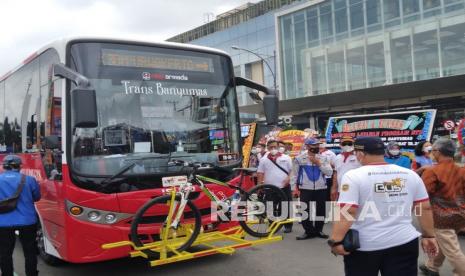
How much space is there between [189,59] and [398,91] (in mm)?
27699

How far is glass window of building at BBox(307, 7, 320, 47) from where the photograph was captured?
3512 centimetres

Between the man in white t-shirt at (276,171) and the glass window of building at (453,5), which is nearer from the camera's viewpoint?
the man in white t-shirt at (276,171)

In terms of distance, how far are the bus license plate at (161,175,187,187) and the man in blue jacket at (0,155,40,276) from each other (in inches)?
59.0

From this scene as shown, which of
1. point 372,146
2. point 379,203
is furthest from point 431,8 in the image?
point 379,203

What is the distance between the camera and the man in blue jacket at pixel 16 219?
5336 mm

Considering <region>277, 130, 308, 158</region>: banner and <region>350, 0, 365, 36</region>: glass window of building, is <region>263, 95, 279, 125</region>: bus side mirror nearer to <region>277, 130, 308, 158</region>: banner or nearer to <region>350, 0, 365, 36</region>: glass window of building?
<region>277, 130, 308, 158</region>: banner

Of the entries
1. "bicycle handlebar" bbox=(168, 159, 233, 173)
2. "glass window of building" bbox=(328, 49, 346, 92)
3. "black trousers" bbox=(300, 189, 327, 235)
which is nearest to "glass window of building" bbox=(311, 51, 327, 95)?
"glass window of building" bbox=(328, 49, 346, 92)

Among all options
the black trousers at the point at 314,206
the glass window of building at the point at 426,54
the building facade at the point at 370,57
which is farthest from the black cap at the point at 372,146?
the glass window of building at the point at 426,54

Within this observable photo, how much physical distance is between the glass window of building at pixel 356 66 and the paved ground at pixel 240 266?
87.5 ft

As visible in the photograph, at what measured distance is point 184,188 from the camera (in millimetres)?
5344

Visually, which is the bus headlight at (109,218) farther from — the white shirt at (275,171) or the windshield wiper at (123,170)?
the white shirt at (275,171)

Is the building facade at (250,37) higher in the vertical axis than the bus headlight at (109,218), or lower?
higher

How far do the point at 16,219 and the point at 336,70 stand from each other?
101 feet

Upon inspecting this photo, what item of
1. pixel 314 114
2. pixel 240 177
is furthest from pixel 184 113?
pixel 314 114
